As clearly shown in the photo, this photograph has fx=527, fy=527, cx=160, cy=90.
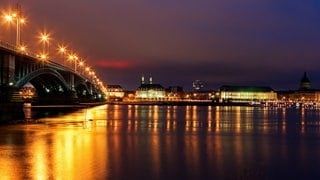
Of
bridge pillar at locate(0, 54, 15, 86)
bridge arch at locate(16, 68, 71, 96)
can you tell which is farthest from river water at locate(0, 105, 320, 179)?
bridge arch at locate(16, 68, 71, 96)

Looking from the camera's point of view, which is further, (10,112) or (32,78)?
(32,78)

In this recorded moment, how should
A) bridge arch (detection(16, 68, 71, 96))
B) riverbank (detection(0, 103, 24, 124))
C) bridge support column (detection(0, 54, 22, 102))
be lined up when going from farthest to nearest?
bridge arch (detection(16, 68, 71, 96)), bridge support column (detection(0, 54, 22, 102)), riverbank (detection(0, 103, 24, 124))

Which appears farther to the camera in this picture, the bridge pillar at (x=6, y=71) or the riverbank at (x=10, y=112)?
the bridge pillar at (x=6, y=71)

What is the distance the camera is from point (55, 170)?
24.4 metres

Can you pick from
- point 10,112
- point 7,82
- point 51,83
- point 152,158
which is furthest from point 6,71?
point 51,83

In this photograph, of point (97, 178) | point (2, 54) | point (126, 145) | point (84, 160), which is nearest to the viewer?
point (97, 178)

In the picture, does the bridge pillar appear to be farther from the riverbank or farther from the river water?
the river water

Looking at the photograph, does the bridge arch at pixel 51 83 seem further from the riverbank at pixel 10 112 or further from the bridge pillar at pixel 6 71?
the riverbank at pixel 10 112

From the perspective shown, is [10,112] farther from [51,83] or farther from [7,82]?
[51,83]

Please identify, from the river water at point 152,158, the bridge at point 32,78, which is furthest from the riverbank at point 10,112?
the river water at point 152,158

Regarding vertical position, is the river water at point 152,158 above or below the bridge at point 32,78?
below

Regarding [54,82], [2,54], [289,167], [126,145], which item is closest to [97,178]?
[289,167]

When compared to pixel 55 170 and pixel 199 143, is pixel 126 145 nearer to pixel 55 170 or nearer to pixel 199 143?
pixel 199 143

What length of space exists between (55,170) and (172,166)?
5.97 meters
